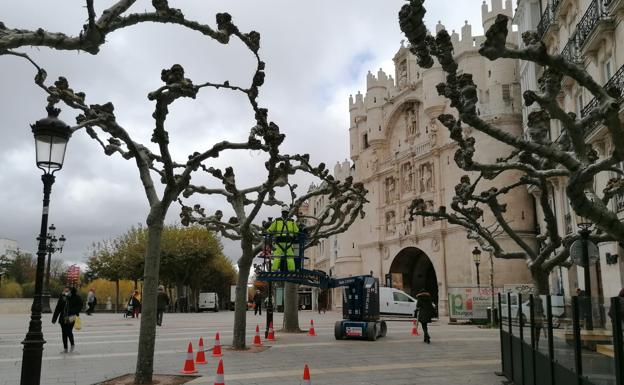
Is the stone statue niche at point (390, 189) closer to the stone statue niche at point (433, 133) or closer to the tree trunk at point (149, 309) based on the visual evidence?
the stone statue niche at point (433, 133)

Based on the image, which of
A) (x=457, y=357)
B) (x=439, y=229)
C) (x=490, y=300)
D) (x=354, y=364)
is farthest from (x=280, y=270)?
(x=439, y=229)

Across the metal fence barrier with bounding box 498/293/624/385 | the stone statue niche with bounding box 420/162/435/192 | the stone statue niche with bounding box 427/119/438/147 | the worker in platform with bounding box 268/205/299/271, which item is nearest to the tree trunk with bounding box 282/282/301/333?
the worker in platform with bounding box 268/205/299/271

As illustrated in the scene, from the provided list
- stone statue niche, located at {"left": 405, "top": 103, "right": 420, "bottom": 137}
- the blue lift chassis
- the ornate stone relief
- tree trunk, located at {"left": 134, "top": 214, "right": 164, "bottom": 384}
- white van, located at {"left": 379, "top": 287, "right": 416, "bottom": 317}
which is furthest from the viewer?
stone statue niche, located at {"left": 405, "top": 103, "right": 420, "bottom": 137}

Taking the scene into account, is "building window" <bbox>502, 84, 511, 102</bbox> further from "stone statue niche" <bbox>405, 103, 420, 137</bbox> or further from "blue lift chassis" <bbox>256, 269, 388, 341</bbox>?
"blue lift chassis" <bbox>256, 269, 388, 341</bbox>

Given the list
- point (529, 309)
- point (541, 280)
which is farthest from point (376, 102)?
point (529, 309)

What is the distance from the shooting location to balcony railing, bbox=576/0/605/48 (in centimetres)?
1973

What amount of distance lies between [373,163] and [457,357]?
133 ft

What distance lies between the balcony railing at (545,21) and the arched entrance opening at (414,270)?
24.9 metres

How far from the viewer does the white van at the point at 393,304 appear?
119ft

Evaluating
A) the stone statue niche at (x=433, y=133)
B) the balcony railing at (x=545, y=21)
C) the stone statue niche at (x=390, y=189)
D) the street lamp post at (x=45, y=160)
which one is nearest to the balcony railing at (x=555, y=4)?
the balcony railing at (x=545, y=21)

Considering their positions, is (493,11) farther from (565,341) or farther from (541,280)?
(565,341)

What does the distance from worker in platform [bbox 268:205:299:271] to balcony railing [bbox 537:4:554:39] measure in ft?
59.6

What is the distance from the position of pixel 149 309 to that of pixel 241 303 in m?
5.70

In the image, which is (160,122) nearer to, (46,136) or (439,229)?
(46,136)
